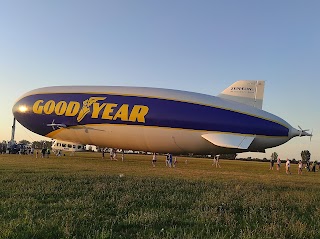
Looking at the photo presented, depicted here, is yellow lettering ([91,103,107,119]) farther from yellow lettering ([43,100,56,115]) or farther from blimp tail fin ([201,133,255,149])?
blimp tail fin ([201,133,255,149])

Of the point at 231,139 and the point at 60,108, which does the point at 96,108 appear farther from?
the point at 231,139

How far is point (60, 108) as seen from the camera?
22.0 m


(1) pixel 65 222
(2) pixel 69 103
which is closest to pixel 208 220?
(1) pixel 65 222

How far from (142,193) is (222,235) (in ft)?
16.7

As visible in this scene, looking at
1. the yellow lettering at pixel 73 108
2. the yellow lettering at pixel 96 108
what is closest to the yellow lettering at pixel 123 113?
the yellow lettering at pixel 96 108

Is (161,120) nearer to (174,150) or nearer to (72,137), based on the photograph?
(174,150)

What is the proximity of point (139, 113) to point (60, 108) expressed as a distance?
526 cm

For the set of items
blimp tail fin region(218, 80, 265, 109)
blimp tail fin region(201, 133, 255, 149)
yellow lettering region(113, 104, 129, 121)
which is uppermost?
blimp tail fin region(218, 80, 265, 109)

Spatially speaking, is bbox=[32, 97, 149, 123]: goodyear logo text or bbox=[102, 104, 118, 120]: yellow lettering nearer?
bbox=[32, 97, 149, 123]: goodyear logo text

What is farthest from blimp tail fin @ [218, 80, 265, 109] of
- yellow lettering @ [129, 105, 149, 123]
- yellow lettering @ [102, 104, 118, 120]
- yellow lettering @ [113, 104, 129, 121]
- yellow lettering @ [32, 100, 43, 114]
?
yellow lettering @ [32, 100, 43, 114]

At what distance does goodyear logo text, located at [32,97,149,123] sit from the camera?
2056cm

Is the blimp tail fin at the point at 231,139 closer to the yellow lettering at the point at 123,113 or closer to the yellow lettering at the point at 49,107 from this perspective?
Result: the yellow lettering at the point at 123,113

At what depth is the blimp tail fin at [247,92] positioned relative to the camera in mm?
23422

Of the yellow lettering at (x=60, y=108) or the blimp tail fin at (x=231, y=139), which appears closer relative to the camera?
the blimp tail fin at (x=231, y=139)
